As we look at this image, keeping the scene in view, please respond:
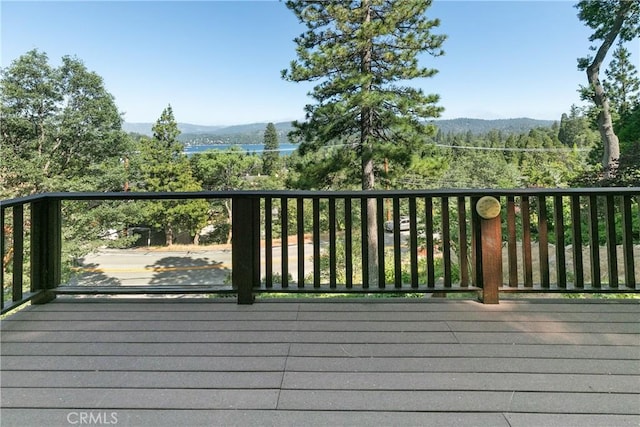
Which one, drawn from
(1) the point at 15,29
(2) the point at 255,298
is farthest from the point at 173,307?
(1) the point at 15,29

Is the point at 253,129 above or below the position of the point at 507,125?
below

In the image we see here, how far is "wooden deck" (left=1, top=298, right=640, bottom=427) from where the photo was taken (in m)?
1.34

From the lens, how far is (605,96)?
12344mm

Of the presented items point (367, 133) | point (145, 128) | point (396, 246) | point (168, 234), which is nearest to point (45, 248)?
point (168, 234)

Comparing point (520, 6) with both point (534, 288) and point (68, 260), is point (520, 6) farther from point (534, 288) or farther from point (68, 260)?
point (68, 260)

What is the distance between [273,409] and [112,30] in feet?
57.2

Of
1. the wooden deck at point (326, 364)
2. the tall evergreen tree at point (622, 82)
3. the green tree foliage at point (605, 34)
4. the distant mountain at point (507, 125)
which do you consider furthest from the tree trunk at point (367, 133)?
the distant mountain at point (507, 125)

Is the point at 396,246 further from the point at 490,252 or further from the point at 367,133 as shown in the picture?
the point at 367,133

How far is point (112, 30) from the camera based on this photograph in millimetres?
14375

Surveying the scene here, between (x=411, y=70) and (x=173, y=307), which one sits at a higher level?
(x=411, y=70)

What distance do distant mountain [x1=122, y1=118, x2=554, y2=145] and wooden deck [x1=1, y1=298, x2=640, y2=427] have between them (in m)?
9.52

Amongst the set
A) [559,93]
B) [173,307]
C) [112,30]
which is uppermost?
[112,30]

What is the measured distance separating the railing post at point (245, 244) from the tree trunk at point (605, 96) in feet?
43.7

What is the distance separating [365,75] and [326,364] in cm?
953
